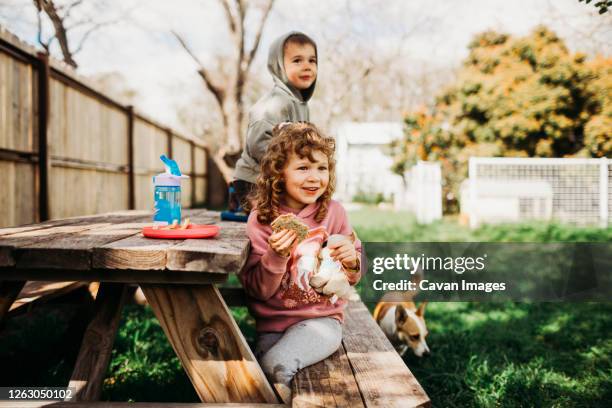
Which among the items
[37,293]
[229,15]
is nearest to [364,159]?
[229,15]

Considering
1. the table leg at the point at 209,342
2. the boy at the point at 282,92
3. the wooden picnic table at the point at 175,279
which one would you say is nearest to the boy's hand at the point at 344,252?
the wooden picnic table at the point at 175,279

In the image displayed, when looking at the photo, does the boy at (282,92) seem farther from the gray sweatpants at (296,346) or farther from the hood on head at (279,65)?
the gray sweatpants at (296,346)

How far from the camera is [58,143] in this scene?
447 centimetres

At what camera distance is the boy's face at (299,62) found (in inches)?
106

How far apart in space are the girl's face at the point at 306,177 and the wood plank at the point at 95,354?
838 millimetres

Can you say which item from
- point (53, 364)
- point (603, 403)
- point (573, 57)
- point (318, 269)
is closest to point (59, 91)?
point (53, 364)

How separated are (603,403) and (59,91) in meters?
4.38

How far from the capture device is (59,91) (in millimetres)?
4441

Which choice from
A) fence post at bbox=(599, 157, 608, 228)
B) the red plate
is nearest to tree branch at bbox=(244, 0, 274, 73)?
fence post at bbox=(599, 157, 608, 228)

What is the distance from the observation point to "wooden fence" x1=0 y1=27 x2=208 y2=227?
3549 millimetres

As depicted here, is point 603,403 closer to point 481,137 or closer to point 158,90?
point 481,137

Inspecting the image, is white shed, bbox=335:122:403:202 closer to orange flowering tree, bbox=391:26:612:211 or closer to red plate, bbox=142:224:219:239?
orange flowering tree, bbox=391:26:612:211

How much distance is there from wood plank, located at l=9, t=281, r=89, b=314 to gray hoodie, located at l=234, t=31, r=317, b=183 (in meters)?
1.06

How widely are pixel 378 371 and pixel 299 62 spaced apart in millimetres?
1665
